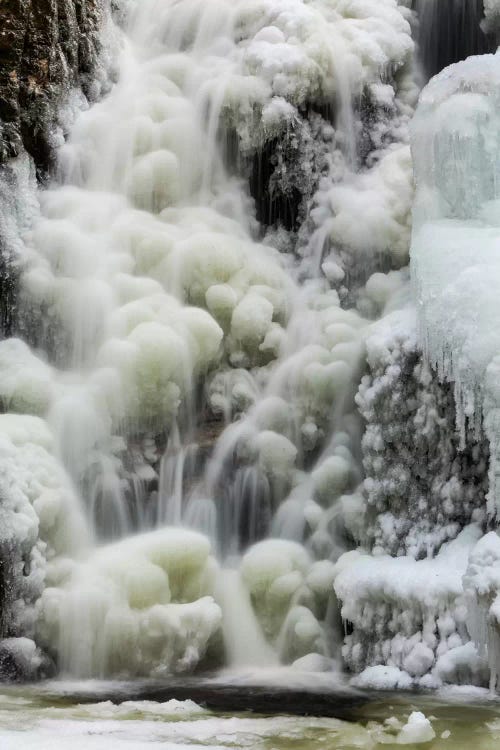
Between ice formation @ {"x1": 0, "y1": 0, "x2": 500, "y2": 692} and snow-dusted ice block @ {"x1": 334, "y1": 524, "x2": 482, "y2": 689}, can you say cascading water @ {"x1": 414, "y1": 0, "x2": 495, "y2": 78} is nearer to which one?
ice formation @ {"x1": 0, "y1": 0, "x2": 500, "y2": 692}

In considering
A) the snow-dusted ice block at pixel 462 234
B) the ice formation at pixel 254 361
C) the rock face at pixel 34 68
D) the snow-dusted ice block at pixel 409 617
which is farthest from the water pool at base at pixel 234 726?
the rock face at pixel 34 68

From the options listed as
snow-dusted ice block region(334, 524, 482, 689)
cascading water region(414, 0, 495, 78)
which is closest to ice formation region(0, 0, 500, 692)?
snow-dusted ice block region(334, 524, 482, 689)

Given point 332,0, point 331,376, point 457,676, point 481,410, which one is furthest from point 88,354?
point 332,0

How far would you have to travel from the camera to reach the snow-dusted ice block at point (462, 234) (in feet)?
14.6

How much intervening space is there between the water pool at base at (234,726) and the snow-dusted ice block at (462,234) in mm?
1044

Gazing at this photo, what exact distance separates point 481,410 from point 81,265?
2.67m

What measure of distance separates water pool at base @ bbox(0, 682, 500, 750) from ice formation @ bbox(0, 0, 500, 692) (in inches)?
7.3

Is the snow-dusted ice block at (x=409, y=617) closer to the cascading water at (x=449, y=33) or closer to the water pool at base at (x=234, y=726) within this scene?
the water pool at base at (x=234, y=726)

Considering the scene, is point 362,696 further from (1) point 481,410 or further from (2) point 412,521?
(1) point 481,410

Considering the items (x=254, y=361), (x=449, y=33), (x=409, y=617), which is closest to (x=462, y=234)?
(x=254, y=361)

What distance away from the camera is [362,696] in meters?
4.13

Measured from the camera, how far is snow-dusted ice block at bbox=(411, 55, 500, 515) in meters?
4.45

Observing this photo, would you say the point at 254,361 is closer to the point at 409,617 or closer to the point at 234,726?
the point at 409,617

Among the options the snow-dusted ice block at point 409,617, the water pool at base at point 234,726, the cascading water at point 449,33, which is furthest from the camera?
the cascading water at point 449,33
